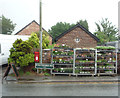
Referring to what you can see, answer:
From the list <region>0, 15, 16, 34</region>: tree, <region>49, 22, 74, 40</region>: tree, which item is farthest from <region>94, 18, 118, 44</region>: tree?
<region>0, 15, 16, 34</region>: tree

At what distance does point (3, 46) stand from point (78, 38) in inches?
469

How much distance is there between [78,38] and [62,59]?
39.6 ft

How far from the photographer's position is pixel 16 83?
→ 906 centimetres

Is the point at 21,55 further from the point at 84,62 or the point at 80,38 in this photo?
the point at 80,38

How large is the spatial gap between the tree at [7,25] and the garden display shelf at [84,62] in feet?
185

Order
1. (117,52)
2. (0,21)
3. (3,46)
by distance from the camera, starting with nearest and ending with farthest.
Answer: (117,52) < (3,46) < (0,21)

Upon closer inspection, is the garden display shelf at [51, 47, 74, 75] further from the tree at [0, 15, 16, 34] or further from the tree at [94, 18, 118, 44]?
the tree at [0, 15, 16, 34]

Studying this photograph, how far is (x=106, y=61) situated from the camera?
11.1 meters

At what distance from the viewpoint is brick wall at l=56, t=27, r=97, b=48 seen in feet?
73.0

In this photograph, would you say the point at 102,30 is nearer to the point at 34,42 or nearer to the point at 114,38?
the point at 114,38

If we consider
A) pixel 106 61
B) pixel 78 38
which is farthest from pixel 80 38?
pixel 106 61

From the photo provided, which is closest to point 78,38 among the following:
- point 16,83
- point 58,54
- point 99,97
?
point 58,54

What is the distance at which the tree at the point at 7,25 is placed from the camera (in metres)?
61.4

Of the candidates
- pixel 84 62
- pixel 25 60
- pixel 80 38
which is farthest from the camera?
pixel 80 38
